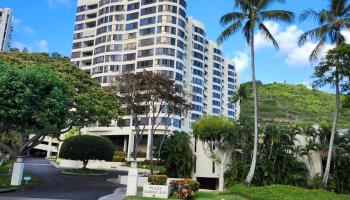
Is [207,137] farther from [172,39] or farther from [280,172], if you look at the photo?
[172,39]

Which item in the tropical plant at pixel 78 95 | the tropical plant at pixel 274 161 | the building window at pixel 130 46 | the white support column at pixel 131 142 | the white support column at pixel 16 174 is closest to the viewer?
the white support column at pixel 16 174

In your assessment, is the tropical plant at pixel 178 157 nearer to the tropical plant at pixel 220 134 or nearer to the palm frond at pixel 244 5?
the tropical plant at pixel 220 134

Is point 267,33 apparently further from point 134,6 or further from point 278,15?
point 134,6

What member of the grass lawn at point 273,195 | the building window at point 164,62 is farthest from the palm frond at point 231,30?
the building window at point 164,62

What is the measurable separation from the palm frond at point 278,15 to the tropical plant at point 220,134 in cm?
985

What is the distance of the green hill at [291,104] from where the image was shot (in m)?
87.3

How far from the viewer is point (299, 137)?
35.5 metres

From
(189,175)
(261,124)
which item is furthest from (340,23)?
(189,175)

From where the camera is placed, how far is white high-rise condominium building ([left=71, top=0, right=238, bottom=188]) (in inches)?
2862

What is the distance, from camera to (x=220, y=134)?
32688 millimetres

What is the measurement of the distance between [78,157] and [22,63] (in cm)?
1819

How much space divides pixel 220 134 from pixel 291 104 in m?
71.3

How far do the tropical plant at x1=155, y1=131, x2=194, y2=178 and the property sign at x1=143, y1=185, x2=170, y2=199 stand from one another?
13414 millimetres

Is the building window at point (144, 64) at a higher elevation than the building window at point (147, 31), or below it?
below
